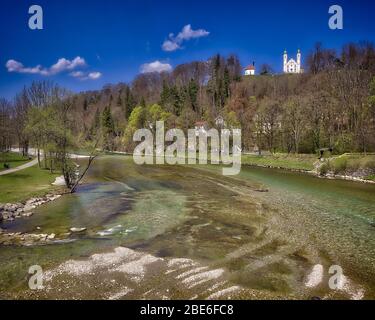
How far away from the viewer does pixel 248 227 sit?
23.9 m

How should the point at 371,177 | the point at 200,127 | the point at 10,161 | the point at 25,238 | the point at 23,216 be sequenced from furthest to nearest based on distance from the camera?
the point at 200,127 < the point at 10,161 < the point at 371,177 < the point at 23,216 < the point at 25,238

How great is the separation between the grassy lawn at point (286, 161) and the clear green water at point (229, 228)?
1807 centimetres

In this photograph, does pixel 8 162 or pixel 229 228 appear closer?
pixel 229 228

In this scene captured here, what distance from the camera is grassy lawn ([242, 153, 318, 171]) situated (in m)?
59.3

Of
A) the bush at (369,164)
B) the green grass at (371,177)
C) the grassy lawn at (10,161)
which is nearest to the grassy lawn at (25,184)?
the grassy lawn at (10,161)

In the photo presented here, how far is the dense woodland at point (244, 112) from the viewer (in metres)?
49.3

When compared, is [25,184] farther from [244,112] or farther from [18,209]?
[244,112]

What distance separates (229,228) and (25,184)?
2524 centimetres

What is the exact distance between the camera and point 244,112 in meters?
97.8

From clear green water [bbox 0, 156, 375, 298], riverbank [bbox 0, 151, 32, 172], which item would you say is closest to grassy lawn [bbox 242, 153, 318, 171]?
clear green water [bbox 0, 156, 375, 298]

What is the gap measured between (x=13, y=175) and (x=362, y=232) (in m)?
39.0

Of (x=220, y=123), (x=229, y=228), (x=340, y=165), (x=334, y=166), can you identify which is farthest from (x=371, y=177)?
(x=220, y=123)

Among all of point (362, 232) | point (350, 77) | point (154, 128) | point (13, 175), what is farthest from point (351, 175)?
point (154, 128)
